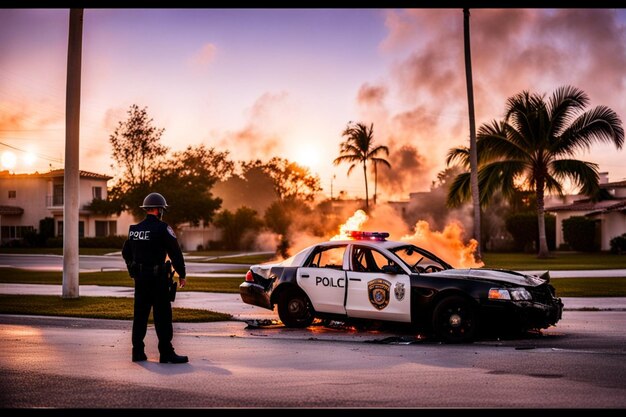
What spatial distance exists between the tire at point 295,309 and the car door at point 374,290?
86 cm

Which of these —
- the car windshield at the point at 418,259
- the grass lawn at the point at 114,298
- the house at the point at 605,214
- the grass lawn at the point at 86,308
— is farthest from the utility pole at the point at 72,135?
the house at the point at 605,214

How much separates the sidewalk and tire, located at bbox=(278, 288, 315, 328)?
5.75 feet

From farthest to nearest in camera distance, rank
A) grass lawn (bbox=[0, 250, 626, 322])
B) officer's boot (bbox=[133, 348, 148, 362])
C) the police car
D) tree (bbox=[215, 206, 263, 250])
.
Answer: tree (bbox=[215, 206, 263, 250])
grass lawn (bbox=[0, 250, 626, 322])
the police car
officer's boot (bbox=[133, 348, 148, 362])

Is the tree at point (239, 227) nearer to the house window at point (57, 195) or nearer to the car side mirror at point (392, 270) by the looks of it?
the house window at point (57, 195)

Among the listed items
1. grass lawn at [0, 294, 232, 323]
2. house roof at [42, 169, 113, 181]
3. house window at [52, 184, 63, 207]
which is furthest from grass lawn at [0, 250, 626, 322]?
house roof at [42, 169, 113, 181]

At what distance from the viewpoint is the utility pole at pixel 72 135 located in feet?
59.0

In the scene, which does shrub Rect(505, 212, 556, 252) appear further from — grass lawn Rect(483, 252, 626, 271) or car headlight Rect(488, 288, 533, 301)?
car headlight Rect(488, 288, 533, 301)

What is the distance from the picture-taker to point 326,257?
527 inches

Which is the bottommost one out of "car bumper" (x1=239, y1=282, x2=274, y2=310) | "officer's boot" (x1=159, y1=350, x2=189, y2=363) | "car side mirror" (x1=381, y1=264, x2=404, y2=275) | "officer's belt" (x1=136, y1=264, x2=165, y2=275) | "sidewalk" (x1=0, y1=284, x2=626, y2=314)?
"officer's boot" (x1=159, y1=350, x2=189, y2=363)

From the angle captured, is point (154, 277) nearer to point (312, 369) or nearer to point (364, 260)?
point (312, 369)

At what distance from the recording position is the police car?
1160 centimetres

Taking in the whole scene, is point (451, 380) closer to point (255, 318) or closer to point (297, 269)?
point (297, 269)

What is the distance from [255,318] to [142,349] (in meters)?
5.27

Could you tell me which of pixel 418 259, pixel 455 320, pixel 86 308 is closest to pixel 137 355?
pixel 455 320
